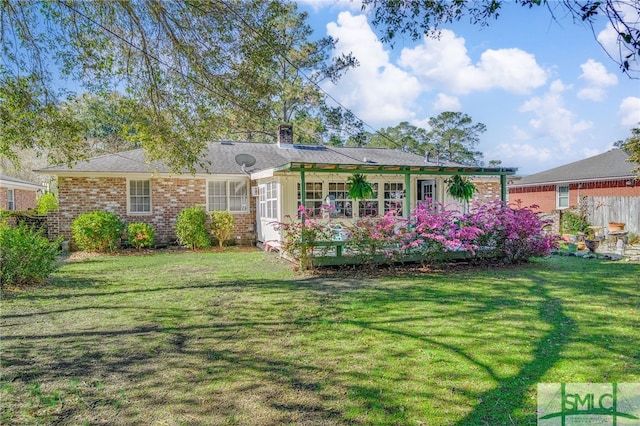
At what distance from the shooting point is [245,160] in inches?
639

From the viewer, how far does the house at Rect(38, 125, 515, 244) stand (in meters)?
13.3

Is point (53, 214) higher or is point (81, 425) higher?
point (53, 214)

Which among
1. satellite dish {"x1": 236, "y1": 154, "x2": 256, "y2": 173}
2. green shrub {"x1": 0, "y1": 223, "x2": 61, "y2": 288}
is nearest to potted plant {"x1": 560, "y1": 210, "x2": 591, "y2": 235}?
satellite dish {"x1": 236, "y1": 154, "x2": 256, "y2": 173}

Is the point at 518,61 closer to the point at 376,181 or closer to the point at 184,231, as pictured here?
the point at 376,181

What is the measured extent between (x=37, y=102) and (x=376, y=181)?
9892 mm

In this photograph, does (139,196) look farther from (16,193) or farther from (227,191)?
(16,193)

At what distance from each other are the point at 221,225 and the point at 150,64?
7315mm

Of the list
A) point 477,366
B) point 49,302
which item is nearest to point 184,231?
point 49,302

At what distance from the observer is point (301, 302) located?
6.41 m

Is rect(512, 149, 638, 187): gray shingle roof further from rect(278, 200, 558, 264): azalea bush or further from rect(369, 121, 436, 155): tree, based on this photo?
rect(369, 121, 436, 155): tree

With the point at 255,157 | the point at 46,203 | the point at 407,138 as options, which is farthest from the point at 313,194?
the point at 407,138

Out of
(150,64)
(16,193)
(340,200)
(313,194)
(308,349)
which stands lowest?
(308,349)

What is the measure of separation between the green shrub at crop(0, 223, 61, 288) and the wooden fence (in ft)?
62.0

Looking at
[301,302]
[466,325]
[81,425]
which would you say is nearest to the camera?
[81,425]
